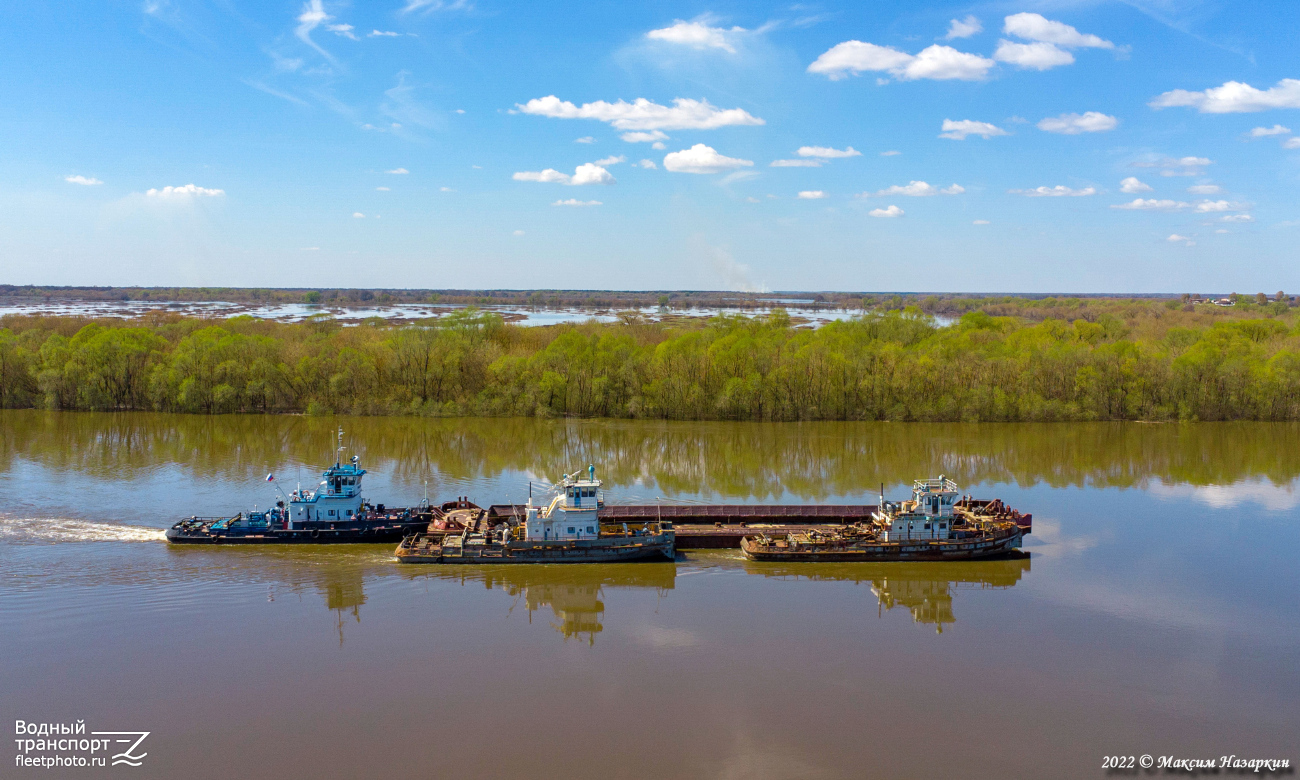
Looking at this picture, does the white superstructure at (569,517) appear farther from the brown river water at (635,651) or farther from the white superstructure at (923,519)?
the white superstructure at (923,519)

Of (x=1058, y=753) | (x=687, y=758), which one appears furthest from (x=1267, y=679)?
(x=687, y=758)

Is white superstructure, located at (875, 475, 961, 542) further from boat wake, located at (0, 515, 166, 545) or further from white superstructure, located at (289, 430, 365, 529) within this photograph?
boat wake, located at (0, 515, 166, 545)

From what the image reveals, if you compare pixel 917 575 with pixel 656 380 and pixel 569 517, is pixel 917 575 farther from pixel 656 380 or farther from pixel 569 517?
pixel 656 380

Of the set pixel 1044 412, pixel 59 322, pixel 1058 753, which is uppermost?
pixel 59 322

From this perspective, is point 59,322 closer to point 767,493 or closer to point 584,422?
point 584,422

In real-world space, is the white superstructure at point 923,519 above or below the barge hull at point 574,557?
above

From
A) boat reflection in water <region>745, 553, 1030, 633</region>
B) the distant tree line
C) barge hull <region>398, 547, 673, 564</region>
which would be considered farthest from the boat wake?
the distant tree line

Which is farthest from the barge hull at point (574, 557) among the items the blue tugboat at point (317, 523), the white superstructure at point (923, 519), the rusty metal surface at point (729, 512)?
the white superstructure at point (923, 519)
